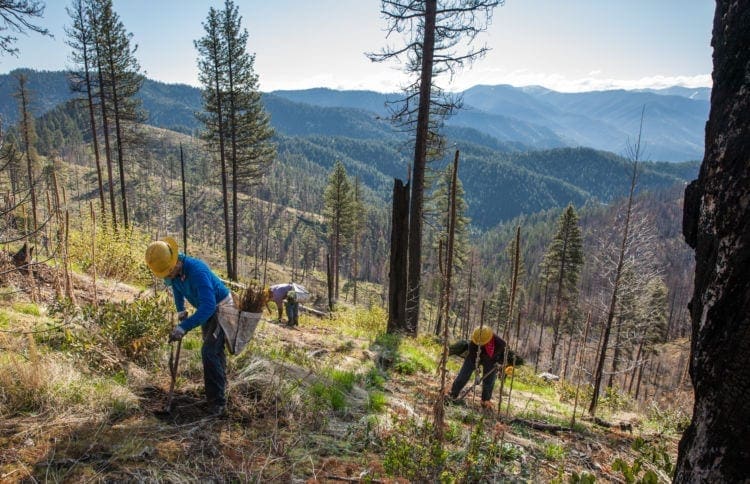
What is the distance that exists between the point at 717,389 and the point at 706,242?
2.35 ft

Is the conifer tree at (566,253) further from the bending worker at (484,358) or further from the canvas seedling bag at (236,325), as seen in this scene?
the canvas seedling bag at (236,325)

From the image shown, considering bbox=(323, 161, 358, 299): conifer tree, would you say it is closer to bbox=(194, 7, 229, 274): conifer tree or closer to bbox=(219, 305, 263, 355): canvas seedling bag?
bbox=(194, 7, 229, 274): conifer tree

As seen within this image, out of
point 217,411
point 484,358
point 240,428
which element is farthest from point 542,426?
point 217,411

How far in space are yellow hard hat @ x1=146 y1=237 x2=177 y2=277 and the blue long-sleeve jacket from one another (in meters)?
0.19

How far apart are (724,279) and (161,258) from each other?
13.8 ft

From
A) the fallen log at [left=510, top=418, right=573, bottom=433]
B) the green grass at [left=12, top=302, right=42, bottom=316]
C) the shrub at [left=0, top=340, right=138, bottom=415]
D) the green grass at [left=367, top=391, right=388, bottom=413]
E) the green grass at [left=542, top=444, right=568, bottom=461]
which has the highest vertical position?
the shrub at [left=0, top=340, right=138, bottom=415]

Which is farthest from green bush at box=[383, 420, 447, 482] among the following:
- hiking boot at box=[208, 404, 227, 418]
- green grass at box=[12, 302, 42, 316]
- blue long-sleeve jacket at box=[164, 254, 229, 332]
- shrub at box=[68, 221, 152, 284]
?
shrub at box=[68, 221, 152, 284]

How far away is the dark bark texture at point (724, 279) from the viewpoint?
1.82 metres

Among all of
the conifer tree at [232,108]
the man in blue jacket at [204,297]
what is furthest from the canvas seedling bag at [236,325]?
the conifer tree at [232,108]

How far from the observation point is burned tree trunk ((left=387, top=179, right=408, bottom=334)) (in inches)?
390

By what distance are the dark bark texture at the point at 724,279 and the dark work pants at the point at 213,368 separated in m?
3.75

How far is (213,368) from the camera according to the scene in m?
4.14

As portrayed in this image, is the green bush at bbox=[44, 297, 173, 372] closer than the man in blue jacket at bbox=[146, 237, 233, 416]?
No

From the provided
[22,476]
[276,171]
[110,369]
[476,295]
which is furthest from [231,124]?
[276,171]
